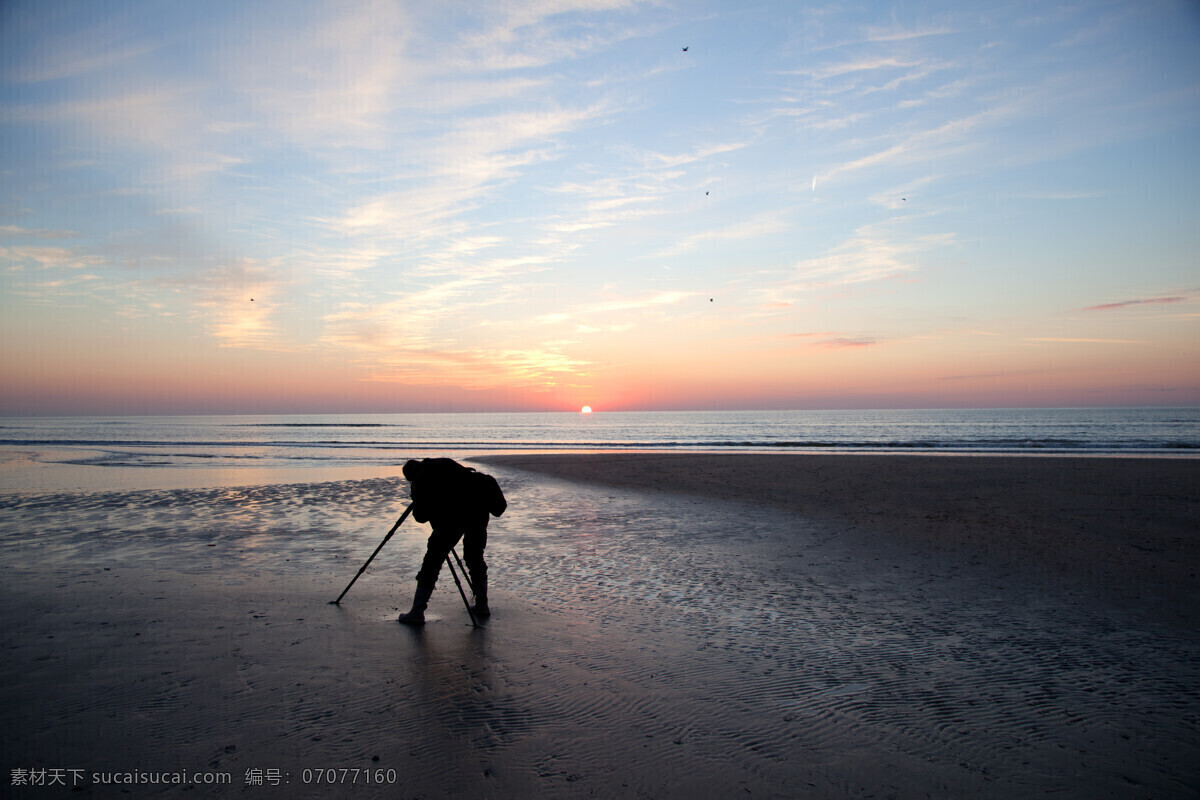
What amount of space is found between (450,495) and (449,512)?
19 centimetres

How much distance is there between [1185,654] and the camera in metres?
5.72

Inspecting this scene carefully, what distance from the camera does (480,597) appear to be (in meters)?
6.86

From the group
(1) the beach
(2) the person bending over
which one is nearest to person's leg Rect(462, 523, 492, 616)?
(2) the person bending over

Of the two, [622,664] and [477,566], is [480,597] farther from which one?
[622,664]

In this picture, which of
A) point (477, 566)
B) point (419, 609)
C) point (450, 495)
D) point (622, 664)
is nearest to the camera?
point (622, 664)

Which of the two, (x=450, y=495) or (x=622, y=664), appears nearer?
(x=622, y=664)

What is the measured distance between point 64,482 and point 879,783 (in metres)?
25.0

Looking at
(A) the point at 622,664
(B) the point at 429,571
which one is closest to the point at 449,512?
(B) the point at 429,571

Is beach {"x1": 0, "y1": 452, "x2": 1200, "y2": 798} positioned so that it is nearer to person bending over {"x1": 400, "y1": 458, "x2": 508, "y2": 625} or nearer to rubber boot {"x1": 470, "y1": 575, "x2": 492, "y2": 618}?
rubber boot {"x1": 470, "y1": 575, "x2": 492, "y2": 618}

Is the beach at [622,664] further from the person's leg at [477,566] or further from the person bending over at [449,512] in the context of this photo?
the person bending over at [449,512]

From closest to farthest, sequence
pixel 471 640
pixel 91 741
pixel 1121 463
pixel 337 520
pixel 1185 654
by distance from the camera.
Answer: pixel 91 741, pixel 1185 654, pixel 471 640, pixel 337 520, pixel 1121 463

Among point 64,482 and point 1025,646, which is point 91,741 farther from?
point 64,482

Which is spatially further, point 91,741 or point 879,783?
point 91,741

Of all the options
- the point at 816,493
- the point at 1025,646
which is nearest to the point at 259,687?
the point at 1025,646
